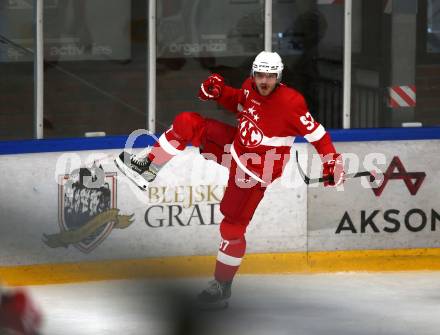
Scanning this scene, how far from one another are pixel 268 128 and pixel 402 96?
2062 mm

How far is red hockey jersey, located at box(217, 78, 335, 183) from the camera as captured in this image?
614cm

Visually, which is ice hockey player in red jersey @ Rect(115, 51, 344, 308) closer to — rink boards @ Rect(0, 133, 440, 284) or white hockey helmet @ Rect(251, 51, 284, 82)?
white hockey helmet @ Rect(251, 51, 284, 82)

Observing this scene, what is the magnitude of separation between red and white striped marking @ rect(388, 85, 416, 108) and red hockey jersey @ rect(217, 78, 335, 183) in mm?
1854

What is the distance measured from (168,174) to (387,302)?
1799mm

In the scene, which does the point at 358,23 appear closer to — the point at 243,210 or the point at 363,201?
the point at 363,201

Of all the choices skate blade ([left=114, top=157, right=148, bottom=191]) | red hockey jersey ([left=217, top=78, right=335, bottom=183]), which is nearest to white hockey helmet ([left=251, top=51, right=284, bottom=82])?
red hockey jersey ([left=217, top=78, right=335, bottom=183])

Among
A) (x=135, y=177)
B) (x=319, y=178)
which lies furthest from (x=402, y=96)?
(x=135, y=177)

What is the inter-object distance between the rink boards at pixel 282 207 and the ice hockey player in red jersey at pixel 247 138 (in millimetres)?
767

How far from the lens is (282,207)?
7570 mm

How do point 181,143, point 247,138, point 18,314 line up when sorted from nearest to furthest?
point 18,314 < point 181,143 < point 247,138

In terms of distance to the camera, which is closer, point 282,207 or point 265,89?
point 265,89

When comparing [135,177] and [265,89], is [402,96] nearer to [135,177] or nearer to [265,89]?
[265,89]

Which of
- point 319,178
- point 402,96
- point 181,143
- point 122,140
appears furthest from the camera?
point 402,96

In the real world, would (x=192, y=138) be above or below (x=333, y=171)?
above
